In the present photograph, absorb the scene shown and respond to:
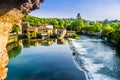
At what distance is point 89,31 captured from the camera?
111062 millimetres

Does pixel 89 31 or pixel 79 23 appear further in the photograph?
pixel 79 23

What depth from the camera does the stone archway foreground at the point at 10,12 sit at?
6812mm

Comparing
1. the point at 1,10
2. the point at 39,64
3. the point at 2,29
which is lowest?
the point at 39,64

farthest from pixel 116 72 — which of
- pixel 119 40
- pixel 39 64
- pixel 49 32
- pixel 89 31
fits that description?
pixel 89 31

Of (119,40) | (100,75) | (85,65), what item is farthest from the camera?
(119,40)

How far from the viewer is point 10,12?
23.8ft

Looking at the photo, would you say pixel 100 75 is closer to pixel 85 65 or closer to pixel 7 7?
pixel 85 65

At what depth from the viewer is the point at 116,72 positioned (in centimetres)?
2873

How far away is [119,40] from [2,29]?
4901 cm

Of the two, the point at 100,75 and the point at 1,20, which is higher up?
the point at 1,20

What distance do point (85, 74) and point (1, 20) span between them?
69.6 feet

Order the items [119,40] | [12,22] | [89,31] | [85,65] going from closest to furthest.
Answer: [12,22] < [85,65] < [119,40] < [89,31]

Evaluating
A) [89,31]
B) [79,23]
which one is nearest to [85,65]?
[89,31]

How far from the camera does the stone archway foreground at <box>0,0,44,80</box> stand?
22.4 ft
